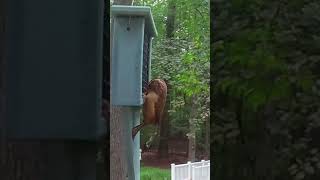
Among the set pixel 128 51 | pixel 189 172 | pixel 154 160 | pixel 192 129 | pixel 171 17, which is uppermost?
pixel 171 17

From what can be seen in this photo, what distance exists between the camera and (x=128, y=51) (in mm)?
1622

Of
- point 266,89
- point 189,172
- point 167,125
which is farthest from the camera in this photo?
point 167,125

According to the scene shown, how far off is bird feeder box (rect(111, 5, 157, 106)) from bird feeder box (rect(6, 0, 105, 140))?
47 cm

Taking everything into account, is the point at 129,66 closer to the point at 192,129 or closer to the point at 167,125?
the point at 167,125

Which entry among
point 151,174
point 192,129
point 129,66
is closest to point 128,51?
point 129,66

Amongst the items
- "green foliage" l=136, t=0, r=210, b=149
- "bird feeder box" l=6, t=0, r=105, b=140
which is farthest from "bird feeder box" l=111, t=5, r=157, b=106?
"green foliage" l=136, t=0, r=210, b=149

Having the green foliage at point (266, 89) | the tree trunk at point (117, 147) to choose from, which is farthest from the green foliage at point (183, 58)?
the green foliage at point (266, 89)

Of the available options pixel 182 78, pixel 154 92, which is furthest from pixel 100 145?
pixel 182 78

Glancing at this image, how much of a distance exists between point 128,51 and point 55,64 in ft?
1.91

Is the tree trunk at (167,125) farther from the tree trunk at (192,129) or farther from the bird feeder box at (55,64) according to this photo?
the bird feeder box at (55,64)

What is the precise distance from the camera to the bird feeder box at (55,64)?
1055 mm

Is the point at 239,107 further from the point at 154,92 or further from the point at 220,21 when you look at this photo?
the point at 154,92

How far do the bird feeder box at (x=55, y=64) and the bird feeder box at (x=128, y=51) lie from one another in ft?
1.53

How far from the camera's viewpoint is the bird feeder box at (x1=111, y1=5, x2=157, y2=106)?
5.11 ft
